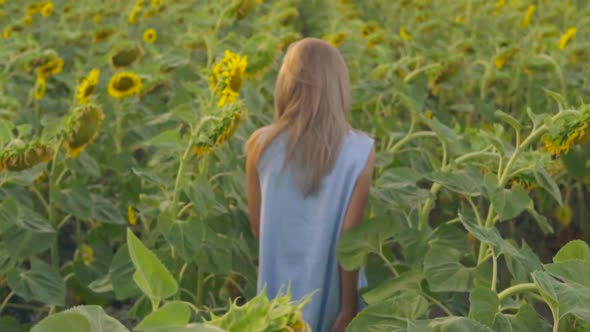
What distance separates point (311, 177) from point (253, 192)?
→ 17 cm

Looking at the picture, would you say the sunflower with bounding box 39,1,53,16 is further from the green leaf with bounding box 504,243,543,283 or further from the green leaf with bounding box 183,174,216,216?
the green leaf with bounding box 504,243,543,283

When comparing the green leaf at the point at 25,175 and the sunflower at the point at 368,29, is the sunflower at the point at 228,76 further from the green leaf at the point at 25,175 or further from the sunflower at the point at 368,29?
the sunflower at the point at 368,29

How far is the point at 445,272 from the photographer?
5.98 ft

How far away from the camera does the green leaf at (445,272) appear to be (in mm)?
1793

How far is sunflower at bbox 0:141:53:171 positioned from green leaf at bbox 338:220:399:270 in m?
0.64

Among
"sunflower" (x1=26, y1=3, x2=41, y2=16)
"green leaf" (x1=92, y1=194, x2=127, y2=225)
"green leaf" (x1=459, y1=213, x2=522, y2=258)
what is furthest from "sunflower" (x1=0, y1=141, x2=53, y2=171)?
"sunflower" (x1=26, y1=3, x2=41, y2=16)

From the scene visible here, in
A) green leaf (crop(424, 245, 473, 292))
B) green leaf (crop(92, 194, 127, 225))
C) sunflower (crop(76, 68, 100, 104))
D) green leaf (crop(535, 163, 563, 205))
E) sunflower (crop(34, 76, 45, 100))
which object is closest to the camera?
green leaf (crop(424, 245, 473, 292))

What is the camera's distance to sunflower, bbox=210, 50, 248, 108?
223cm

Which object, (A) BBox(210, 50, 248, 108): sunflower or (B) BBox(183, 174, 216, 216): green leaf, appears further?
(A) BBox(210, 50, 248, 108): sunflower

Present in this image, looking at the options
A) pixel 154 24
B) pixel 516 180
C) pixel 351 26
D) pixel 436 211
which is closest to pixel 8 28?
pixel 154 24

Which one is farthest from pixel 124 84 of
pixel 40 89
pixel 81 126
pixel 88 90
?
pixel 81 126

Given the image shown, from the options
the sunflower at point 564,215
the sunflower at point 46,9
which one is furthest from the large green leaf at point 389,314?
the sunflower at point 46,9

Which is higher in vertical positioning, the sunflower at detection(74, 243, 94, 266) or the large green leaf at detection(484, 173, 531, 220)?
the large green leaf at detection(484, 173, 531, 220)

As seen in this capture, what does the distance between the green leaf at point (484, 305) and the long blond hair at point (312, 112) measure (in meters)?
0.63
